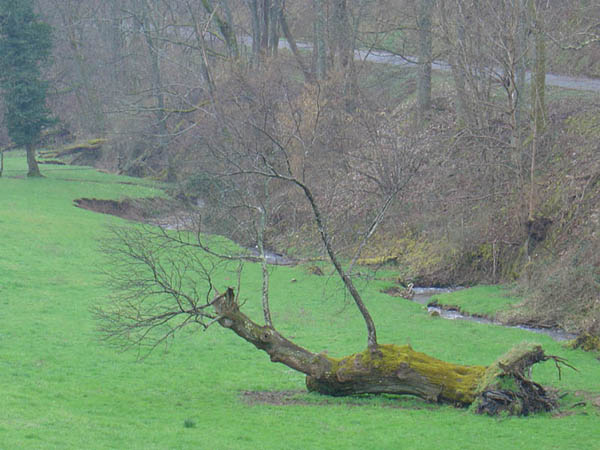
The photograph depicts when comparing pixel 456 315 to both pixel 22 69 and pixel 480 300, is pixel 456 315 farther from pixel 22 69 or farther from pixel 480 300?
pixel 22 69

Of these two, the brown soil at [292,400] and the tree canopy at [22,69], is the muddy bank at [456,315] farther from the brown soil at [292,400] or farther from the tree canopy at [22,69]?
the tree canopy at [22,69]

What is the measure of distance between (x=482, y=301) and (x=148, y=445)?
16.3 metres

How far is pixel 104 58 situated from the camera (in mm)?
67000

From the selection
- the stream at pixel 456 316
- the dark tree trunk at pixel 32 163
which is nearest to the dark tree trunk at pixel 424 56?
the stream at pixel 456 316

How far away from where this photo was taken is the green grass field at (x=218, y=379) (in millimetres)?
10516

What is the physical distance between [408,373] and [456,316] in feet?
35.9

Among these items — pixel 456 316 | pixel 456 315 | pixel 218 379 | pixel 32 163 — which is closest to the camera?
pixel 218 379

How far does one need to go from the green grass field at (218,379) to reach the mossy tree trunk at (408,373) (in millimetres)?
302

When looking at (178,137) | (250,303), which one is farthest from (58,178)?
(250,303)

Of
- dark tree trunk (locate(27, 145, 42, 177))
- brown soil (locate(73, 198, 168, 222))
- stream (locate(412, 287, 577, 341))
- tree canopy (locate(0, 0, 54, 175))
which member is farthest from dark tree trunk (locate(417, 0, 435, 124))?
dark tree trunk (locate(27, 145, 42, 177))

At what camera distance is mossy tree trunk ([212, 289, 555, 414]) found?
40.3 feet

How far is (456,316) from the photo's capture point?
2336 centimetres

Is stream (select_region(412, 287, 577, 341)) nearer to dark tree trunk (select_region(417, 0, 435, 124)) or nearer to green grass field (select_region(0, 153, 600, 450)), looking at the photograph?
green grass field (select_region(0, 153, 600, 450))

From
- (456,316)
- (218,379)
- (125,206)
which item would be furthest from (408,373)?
(125,206)
